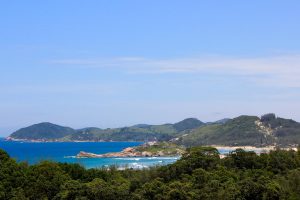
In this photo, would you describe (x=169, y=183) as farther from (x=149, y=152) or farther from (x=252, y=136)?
(x=252, y=136)

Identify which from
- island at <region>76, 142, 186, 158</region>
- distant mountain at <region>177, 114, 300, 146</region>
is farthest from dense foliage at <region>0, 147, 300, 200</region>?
distant mountain at <region>177, 114, 300, 146</region>

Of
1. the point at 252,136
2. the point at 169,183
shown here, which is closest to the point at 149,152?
the point at 252,136

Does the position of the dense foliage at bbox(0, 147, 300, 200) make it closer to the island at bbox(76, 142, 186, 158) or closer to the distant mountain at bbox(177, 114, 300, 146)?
the island at bbox(76, 142, 186, 158)

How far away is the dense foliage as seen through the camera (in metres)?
31.7

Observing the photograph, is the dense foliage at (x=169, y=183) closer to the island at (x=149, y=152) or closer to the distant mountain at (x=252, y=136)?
the island at (x=149, y=152)

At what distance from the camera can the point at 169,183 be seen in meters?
35.2

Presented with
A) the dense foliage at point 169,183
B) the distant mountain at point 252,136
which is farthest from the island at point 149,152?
the dense foliage at point 169,183

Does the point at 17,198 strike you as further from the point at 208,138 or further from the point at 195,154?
the point at 208,138

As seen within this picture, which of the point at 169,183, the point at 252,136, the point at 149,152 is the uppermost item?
the point at 252,136

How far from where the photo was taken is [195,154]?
1658 inches

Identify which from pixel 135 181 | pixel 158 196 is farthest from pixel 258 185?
pixel 135 181

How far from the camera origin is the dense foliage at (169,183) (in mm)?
31688

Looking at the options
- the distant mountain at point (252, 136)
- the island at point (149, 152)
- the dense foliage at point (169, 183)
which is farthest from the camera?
the distant mountain at point (252, 136)

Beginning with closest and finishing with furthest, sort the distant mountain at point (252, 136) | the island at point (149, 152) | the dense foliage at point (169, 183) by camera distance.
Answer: the dense foliage at point (169, 183) < the island at point (149, 152) < the distant mountain at point (252, 136)
